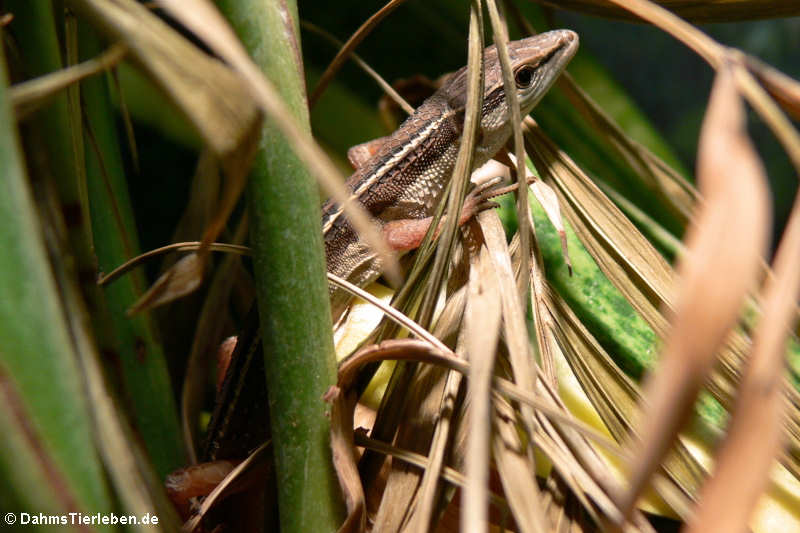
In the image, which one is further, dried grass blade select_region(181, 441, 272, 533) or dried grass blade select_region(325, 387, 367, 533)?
dried grass blade select_region(181, 441, 272, 533)

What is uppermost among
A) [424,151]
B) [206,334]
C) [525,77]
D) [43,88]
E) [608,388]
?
[525,77]

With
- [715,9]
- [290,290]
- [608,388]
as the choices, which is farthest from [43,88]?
[715,9]

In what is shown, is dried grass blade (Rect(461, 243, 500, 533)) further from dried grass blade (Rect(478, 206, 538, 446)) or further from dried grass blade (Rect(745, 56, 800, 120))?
dried grass blade (Rect(745, 56, 800, 120))

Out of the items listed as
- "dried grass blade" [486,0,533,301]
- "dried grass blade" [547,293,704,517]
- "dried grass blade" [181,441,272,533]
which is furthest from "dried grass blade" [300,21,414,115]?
"dried grass blade" [181,441,272,533]

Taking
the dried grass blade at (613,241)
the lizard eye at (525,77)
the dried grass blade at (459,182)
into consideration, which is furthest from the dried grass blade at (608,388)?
the lizard eye at (525,77)

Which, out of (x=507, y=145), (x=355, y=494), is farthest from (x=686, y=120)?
(x=355, y=494)

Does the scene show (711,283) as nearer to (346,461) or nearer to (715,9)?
(346,461)
